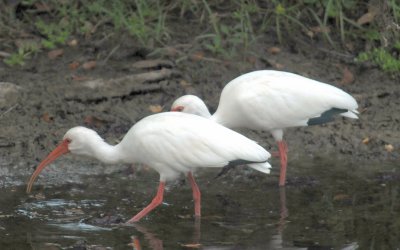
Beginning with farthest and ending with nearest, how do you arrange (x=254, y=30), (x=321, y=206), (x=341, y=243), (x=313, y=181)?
(x=254, y=30) < (x=313, y=181) < (x=321, y=206) < (x=341, y=243)

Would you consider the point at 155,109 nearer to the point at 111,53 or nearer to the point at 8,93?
the point at 111,53

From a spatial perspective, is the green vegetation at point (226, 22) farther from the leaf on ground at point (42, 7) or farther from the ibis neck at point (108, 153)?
the ibis neck at point (108, 153)

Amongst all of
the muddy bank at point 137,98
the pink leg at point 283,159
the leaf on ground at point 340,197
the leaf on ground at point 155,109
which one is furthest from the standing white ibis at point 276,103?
the leaf on ground at point 155,109

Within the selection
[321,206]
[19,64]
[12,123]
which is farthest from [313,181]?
[19,64]

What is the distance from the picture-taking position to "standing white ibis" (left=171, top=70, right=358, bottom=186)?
344 inches

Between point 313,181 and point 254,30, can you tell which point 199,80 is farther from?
point 313,181

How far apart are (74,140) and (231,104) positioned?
1350 millimetres

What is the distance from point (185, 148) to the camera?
7.72m

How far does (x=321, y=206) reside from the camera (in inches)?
315

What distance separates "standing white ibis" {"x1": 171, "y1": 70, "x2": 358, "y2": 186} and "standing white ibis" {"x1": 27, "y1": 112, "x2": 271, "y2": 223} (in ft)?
2.85

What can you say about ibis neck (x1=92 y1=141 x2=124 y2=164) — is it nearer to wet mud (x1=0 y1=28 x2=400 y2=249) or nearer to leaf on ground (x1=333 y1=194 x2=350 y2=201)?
wet mud (x1=0 y1=28 x2=400 y2=249)

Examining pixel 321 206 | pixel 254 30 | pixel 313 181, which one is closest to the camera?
pixel 321 206

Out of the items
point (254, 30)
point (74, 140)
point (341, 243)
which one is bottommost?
point (341, 243)

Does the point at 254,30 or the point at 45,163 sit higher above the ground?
the point at 254,30
